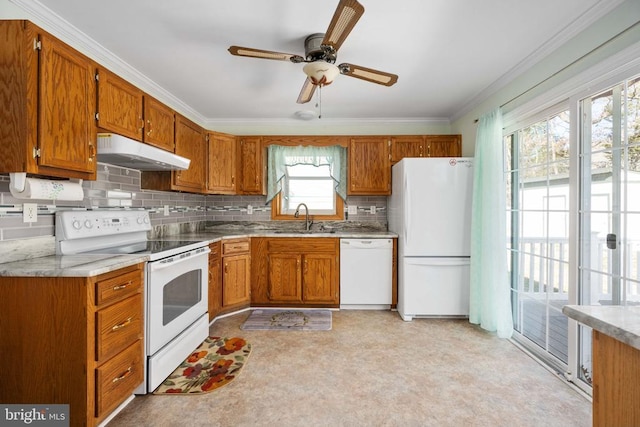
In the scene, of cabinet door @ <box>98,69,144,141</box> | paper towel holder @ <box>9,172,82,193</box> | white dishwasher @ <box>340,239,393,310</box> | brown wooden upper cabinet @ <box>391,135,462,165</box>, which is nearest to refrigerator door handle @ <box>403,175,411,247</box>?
white dishwasher @ <box>340,239,393,310</box>

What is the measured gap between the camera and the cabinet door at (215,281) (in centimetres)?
307

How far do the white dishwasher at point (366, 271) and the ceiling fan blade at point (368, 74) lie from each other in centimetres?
185

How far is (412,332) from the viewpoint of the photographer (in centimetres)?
297

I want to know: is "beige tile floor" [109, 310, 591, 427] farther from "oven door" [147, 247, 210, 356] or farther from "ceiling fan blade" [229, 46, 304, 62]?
"ceiling fan blade" [229, 46, 304, 62]

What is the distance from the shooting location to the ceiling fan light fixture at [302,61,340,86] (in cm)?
205

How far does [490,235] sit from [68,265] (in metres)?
3.15

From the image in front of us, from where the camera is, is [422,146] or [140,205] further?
[422,146]

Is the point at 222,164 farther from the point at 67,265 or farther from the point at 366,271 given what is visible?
the point at 67,265

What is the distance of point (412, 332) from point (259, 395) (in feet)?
5.35

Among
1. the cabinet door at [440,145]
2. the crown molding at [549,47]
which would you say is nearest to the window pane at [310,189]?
the cabinet door at [440,145]

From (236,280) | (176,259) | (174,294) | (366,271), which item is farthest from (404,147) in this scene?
(174,294)

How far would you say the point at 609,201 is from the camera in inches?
72.9

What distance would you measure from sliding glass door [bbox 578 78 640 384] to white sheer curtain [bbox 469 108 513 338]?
0.71m

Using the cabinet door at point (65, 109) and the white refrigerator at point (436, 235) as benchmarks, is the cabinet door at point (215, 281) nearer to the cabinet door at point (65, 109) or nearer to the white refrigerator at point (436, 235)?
the cabinet door at point (65, 109)
